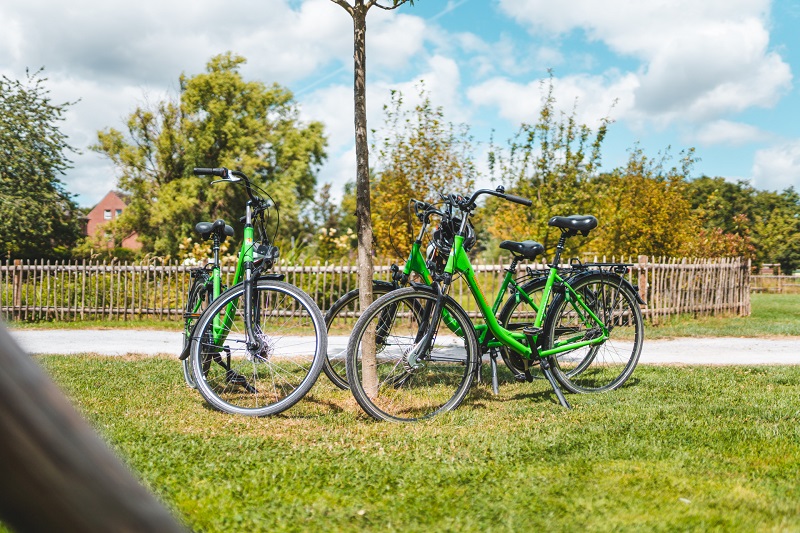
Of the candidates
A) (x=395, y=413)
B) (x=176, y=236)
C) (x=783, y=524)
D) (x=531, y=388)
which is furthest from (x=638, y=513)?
(x=176, y=236)

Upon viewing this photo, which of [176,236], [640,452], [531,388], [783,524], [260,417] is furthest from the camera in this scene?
[176,236]

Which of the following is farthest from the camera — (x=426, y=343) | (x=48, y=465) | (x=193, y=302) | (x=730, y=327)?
(x=730, y=327)

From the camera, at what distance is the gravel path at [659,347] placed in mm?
8312

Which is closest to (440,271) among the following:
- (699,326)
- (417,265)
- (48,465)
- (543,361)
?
(417,265)

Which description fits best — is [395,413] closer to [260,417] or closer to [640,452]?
[260,417]

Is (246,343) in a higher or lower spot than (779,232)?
lower

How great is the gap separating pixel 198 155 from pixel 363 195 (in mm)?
35978

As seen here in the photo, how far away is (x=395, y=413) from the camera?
15.6 feet

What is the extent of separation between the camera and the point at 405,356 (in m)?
4.68

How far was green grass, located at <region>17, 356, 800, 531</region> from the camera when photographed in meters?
2.78

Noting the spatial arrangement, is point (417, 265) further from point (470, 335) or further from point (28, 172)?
point (28, 172)

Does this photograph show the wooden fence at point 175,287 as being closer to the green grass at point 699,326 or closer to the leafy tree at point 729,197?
the green grass at point 699,326

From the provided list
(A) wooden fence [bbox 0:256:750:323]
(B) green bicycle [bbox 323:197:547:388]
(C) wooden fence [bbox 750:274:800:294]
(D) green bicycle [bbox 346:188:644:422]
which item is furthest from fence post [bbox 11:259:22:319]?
(C) wooden fence [bbox 750:274:800:294]

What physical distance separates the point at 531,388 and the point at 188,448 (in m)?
3.13
